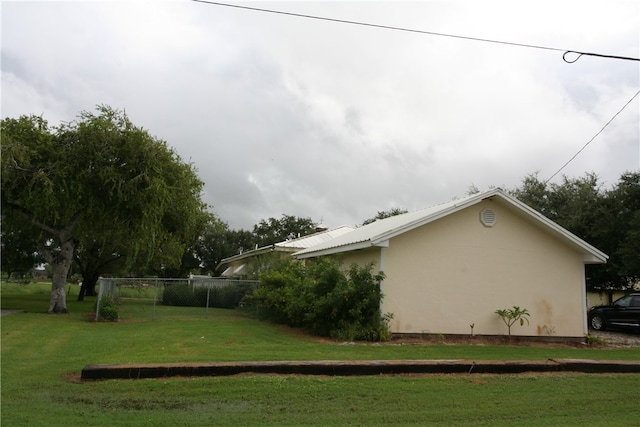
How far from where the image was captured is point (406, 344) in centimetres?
1252

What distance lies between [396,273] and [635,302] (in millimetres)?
10685

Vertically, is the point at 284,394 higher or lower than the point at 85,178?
lower

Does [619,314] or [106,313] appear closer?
[106,313]

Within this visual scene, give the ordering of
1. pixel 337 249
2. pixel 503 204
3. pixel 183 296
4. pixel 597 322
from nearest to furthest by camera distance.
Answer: pixel 503 204 → pixel 337 249 → pixel 597 322 → pixel 183 296

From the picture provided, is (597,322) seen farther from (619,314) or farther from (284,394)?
(284,394)

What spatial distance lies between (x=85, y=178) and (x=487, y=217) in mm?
14849

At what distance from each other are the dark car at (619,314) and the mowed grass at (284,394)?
844cm

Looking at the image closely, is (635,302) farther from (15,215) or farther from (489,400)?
(15,215)

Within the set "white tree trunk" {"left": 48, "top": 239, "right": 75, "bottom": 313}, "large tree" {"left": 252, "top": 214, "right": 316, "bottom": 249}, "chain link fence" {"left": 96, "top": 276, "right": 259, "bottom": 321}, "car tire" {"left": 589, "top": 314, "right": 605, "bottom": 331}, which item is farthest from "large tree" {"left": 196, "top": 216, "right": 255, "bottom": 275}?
"car tire" {"left": 589, "top": 314, "right": 605, "bottom": 331}

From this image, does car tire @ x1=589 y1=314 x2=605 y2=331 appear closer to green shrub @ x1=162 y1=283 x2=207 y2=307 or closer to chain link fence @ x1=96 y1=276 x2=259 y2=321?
chain link fence @ x1=96 y1=276 x2=259 y2=321

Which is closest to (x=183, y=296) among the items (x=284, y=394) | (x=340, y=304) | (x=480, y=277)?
(x=340, y=304)

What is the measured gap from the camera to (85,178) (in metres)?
18.9

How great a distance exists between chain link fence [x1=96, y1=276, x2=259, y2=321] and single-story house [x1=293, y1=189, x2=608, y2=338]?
25.5 feet

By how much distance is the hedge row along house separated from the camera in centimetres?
1371
